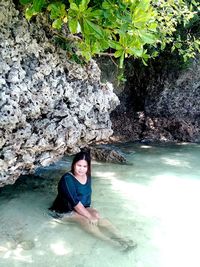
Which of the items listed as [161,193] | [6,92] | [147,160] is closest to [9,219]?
[6,92]

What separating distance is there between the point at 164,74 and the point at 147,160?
11.1 feet

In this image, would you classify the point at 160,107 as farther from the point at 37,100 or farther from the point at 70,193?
the point at 37,100

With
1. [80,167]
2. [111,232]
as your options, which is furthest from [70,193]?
[111,232]

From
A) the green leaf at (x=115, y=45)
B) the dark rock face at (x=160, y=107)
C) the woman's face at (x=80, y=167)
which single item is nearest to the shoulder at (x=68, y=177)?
the woman's face at (x=80, y=167)

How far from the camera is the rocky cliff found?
12.7ft

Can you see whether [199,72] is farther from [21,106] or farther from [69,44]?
[21,106]

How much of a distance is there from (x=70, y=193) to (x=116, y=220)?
0.88 metres

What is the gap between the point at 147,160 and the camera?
27.4 feet

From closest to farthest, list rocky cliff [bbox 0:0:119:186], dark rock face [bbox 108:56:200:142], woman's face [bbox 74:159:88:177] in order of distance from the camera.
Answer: rocky cliff [bbox 0:0:119:186], woman's face [bbox 74:159:88:177], dark rock face [bbox 108:56:200:142]

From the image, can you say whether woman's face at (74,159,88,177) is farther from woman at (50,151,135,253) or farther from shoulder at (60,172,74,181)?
shoulder at (60,172,74,181)

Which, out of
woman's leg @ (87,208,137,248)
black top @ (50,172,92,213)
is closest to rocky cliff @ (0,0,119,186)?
black top @ (50,172,92,213)

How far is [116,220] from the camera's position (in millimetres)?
5156

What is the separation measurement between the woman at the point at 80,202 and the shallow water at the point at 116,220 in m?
0.13

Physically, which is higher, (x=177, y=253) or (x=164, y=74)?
(x=164, y=74)
